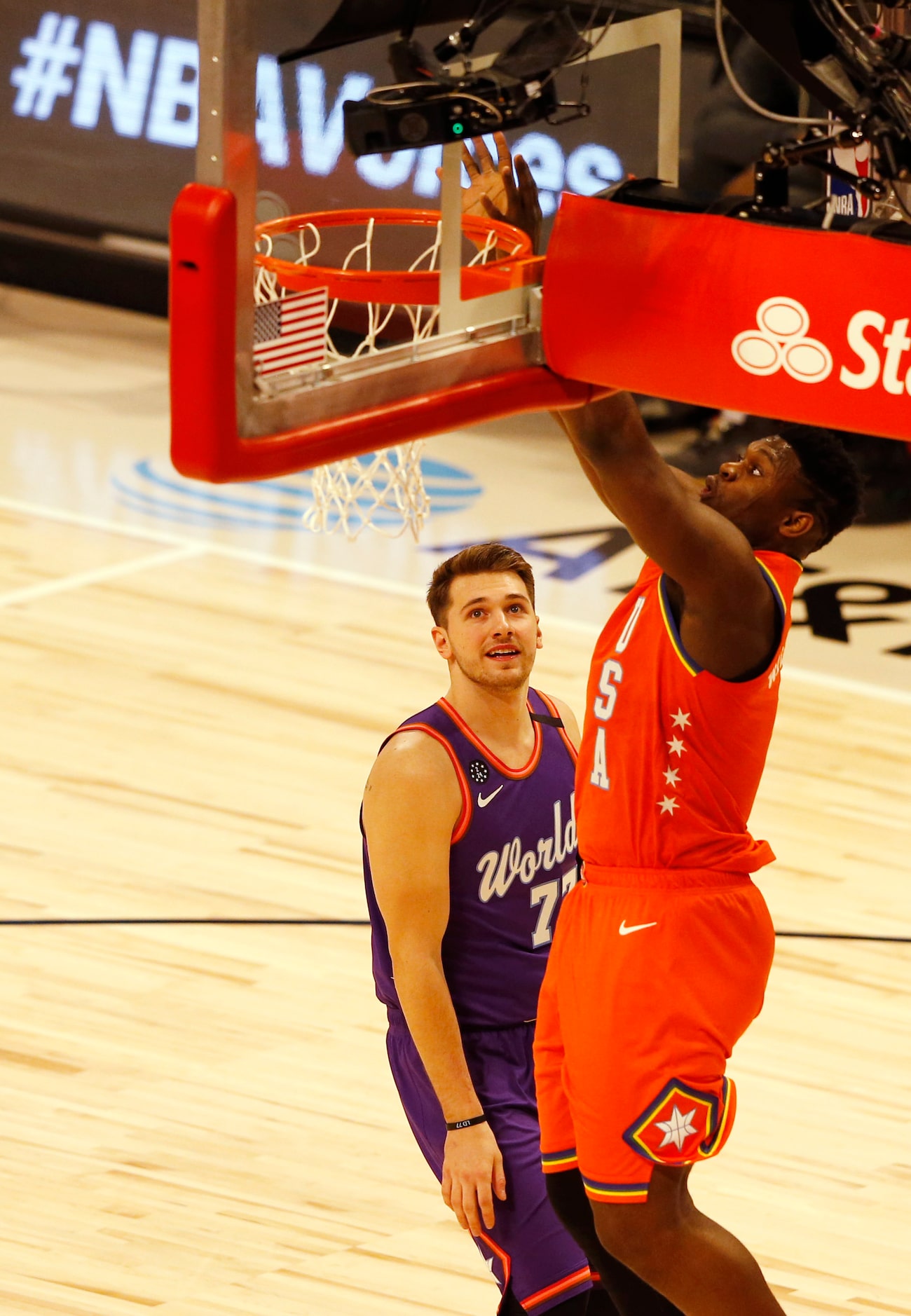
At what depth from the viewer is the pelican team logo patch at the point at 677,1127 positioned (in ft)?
13.4

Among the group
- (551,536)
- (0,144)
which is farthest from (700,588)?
(0,144)

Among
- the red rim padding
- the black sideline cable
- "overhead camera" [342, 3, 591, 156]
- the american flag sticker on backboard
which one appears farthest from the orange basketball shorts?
the black sideline cable

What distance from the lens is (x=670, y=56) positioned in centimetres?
404

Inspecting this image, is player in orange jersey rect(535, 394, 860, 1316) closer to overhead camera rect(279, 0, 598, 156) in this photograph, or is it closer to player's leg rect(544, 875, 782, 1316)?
player's leg rect(544, 875, 782, 1316)

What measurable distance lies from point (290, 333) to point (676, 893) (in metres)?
1.31

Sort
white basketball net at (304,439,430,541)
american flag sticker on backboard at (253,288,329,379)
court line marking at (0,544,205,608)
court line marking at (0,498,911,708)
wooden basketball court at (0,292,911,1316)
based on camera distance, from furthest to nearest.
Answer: court line marking at (0,544,205,608), court line marking at (0,498,911,708), wooden basketball court at (0,292,911,1316), white basketball net at (304,439,430,541), american flag sticker on backboard at (253,288,329,379)

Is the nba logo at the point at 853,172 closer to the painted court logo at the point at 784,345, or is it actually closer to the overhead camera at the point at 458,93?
the painted court logo at the point at 784,345

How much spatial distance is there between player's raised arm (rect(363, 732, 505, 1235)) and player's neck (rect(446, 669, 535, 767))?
124mm

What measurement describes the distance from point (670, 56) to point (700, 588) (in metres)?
0.94

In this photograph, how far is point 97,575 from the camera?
395 inches

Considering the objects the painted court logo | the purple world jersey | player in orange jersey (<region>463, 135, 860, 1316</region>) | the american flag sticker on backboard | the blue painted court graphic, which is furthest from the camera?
the blue painted court graphic

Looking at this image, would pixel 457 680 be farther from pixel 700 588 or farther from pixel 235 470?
pixel 235 470

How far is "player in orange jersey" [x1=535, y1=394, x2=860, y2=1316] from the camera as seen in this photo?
4.07 metres

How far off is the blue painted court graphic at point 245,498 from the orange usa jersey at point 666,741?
6578 mm
